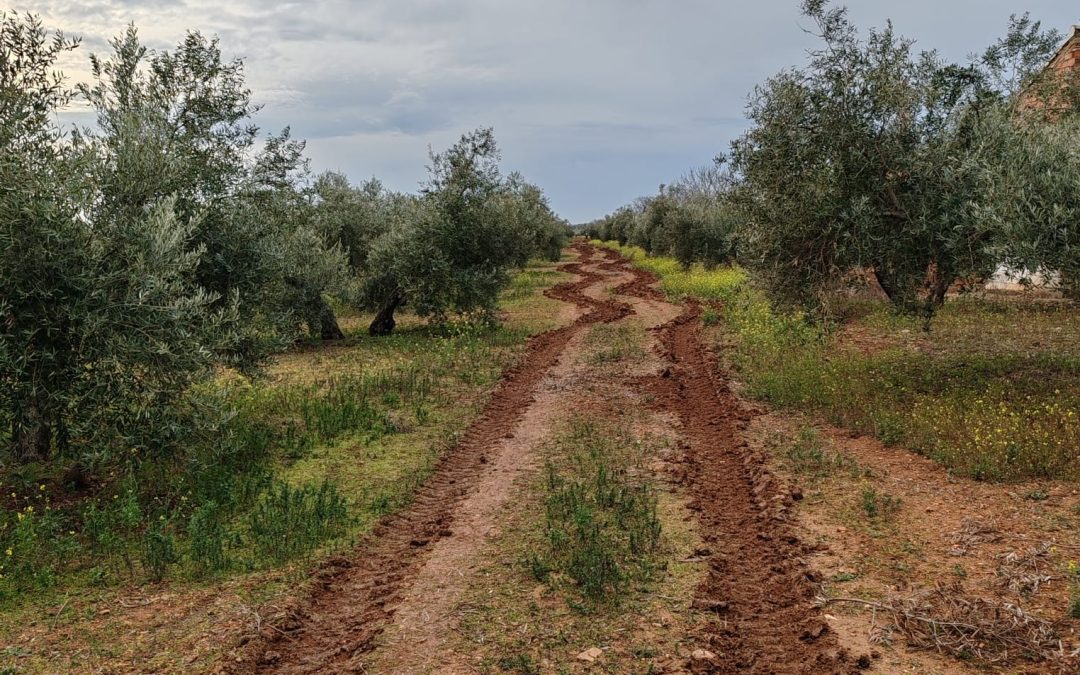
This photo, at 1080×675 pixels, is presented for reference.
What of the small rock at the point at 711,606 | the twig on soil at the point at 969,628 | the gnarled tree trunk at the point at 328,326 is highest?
the gnarled tree trunk at the point at 328,326

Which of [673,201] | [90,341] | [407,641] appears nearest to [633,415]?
[407,641]

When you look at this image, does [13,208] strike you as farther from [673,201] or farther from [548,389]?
[673,201]

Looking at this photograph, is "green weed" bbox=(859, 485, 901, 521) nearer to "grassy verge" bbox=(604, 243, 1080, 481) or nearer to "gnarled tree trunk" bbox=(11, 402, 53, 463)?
"grassy verge" bbox=(604, 243, 1080, 481)

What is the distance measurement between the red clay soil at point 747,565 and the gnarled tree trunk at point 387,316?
13.7 meters

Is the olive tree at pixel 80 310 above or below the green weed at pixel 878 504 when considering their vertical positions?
above

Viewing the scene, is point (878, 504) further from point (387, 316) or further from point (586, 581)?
point (387, 316)

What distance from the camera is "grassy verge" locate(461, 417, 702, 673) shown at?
5.87 m

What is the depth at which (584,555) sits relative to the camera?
741 centimetres

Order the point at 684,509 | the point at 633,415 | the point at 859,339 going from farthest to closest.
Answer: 1. the point at 859,339
2. the point at 633,415
3. the point at 684,509

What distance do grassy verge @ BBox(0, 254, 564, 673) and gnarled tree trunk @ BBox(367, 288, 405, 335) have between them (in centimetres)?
919

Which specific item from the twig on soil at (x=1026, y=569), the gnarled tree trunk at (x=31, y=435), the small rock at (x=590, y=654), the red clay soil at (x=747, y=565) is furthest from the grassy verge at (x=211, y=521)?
the twig on soil at (x=1026, y=569)

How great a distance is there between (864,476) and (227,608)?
27.3 feet

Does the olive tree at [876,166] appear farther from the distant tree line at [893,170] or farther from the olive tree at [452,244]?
the olive tree at [452,244]

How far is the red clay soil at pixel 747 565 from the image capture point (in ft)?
19.0
